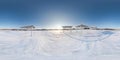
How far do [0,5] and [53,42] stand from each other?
4.39ft

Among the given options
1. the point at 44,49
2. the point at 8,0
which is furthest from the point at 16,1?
the point at 44,49

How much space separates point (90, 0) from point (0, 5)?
5.82 feet

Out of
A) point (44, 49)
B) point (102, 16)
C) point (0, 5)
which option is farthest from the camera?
point (102, 16)

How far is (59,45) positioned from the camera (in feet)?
8.84

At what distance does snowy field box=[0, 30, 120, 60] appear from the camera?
2658mm

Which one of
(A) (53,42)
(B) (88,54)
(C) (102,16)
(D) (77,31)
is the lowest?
(B) (88,54)

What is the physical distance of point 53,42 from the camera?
8.84ft

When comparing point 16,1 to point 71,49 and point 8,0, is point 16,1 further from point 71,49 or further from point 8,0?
point 71,49

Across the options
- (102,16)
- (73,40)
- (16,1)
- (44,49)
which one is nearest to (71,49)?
(73,40)

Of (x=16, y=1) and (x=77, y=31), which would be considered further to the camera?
(x=16, y=1)

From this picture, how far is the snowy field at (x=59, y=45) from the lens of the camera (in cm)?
266

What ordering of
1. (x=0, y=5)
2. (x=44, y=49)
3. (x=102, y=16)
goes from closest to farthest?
(x=44, y=49), (x=0, y=5), (x=102, y=16)

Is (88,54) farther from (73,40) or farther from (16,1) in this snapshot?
(16,1)

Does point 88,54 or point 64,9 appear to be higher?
point 64,9
